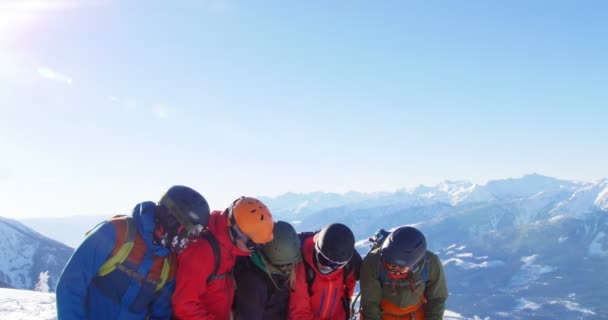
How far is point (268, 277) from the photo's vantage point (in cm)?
929

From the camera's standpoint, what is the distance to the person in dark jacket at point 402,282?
10000 millimetres

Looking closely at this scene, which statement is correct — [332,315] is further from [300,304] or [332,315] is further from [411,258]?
[411,258]

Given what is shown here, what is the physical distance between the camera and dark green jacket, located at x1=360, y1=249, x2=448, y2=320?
10422mm

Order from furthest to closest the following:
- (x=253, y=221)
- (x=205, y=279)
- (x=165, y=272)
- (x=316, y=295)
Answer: (x=316, y=295) < (x=253, y=221) < (x=205, y=279) < (x=165, y=272)

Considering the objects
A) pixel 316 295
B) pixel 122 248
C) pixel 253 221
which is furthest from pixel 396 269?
pixel 122 248

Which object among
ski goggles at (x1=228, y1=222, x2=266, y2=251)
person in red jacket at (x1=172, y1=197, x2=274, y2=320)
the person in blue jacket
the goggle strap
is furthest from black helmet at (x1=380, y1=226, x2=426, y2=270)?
the goggle strap

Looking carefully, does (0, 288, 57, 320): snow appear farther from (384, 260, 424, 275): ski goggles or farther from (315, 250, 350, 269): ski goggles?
(384, 260, 424, 275): ski goggles

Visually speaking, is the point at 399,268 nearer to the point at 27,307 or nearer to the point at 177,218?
the point at 177,218

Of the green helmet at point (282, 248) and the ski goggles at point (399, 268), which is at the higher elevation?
the green helmet at point (282, 248)

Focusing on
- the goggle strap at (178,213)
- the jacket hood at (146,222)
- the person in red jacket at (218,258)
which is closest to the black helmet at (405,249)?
the person in red jacket at (218,258)

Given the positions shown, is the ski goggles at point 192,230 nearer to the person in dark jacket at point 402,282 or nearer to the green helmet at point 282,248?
the green helmet at point 282,248

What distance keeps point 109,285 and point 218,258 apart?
6.13 ft

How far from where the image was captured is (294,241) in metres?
9.31

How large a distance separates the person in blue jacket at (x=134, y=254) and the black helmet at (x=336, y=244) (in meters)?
2.49
